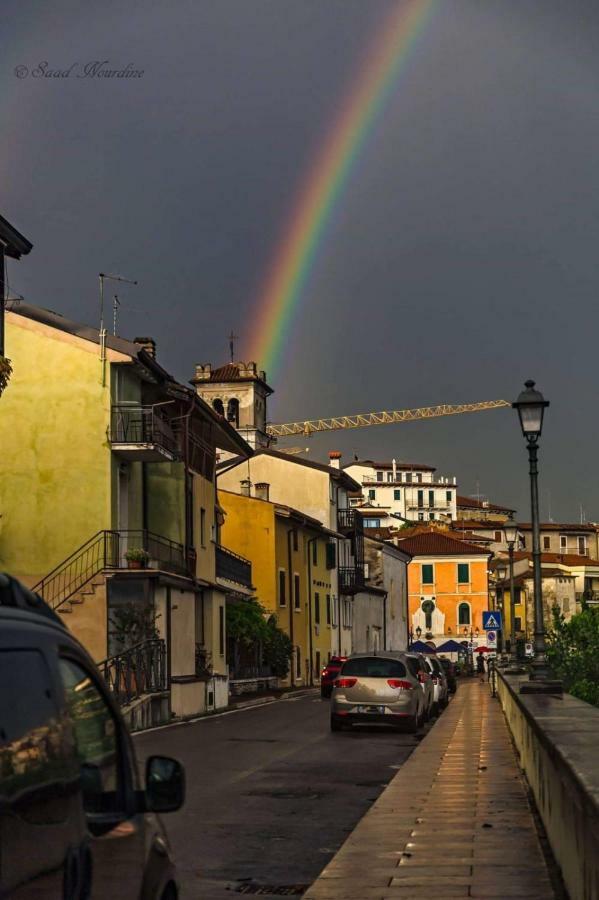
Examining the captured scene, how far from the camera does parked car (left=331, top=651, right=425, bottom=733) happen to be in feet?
89.2

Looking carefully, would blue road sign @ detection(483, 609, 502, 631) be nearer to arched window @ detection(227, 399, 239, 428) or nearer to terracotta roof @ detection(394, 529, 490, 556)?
terracotta roof @ detection(394, 529, 490, 556)

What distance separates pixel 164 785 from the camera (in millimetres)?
4531

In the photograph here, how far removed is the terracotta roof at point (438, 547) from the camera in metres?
115

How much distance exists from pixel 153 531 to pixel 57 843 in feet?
122

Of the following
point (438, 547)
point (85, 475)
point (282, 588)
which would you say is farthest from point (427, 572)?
point (85, 475)

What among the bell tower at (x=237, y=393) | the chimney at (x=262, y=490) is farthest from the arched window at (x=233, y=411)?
the chimney at (x=262, y=490)

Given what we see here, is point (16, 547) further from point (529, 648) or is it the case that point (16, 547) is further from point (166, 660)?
point (529, 648)

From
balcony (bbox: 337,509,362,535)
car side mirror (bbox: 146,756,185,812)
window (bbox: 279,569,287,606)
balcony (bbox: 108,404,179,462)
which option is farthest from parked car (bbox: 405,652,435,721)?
balcony (bbox: 337,509,362,535)

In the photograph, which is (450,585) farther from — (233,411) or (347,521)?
(347,521)

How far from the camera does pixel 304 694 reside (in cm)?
5388

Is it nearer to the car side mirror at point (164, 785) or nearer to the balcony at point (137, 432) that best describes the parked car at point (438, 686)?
the balcony at point (137, 432)

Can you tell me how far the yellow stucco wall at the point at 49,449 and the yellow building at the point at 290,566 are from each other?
2702cm

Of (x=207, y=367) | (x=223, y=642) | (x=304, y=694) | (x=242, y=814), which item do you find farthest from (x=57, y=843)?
(x=207, y=367)

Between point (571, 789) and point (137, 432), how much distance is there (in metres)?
30.4
